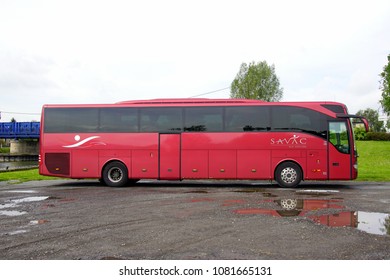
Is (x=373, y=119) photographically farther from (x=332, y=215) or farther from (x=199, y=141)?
(x=332, y=215)

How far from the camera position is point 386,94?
49250 mm

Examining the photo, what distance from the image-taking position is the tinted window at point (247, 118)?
15.6 meters

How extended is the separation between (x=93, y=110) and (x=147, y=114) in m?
2.36

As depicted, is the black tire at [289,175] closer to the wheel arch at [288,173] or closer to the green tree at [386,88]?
the wheel arch at [288,173]

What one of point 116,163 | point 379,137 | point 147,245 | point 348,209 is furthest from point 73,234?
point 379,137

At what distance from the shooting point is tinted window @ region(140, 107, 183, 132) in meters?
16.2

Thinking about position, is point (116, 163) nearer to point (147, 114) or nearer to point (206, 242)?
point (147, 114)

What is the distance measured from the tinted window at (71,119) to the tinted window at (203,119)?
3952 millimetres

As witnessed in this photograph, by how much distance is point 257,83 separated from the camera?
60875 millimetres

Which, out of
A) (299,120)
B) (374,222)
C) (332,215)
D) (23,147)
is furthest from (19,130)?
(374,222)

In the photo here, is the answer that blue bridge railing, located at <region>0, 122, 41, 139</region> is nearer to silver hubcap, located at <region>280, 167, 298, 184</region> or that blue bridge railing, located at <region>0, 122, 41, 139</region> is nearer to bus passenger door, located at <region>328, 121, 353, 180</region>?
silver hubcap, located at <region>280, 167, 298, 184</region>

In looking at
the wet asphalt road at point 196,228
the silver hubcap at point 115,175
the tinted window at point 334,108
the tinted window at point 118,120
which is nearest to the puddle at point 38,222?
the wet asphalt road at point 196,228

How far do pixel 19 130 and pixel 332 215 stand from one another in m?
61.1

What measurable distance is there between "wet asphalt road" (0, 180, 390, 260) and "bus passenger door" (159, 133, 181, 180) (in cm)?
408
